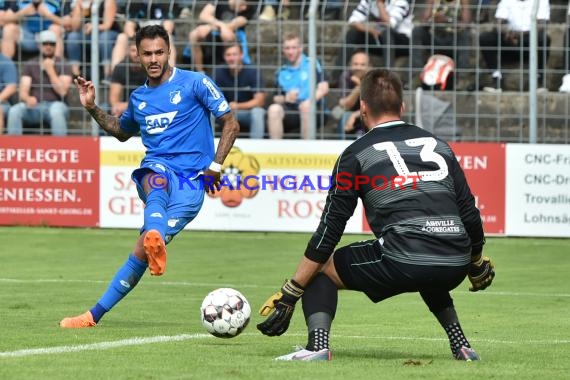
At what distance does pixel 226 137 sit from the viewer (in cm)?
1026

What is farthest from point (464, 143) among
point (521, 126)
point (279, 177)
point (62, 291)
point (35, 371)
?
point (35, 371)

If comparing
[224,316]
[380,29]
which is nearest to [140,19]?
[380,29]

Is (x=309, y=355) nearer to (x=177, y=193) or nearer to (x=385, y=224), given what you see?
(x=385, y=224)

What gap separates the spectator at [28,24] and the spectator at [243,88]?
2516mm

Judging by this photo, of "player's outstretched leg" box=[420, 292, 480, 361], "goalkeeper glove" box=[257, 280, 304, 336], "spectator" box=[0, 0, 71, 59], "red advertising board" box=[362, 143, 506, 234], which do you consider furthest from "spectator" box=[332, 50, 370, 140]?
"goalkeeper glove" box=[257, 280, 304, 336]

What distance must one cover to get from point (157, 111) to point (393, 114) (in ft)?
10.5

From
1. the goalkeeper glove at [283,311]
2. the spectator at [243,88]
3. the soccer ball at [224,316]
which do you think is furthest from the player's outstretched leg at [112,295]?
the spectator at [243,88]

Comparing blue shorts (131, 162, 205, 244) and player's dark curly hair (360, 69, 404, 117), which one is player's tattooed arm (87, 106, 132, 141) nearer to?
blue shorts (131, 162, 205, 244)

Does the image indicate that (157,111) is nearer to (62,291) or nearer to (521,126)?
(62,291)

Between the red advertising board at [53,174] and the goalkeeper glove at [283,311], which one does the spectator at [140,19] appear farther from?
the goalkeeper glove at [283,311]

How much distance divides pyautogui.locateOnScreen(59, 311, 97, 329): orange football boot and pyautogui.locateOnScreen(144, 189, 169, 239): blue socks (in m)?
0.77

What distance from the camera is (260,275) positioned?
1465cm

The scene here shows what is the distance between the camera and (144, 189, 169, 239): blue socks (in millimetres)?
9570

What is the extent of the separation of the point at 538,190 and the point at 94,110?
9620 mm
